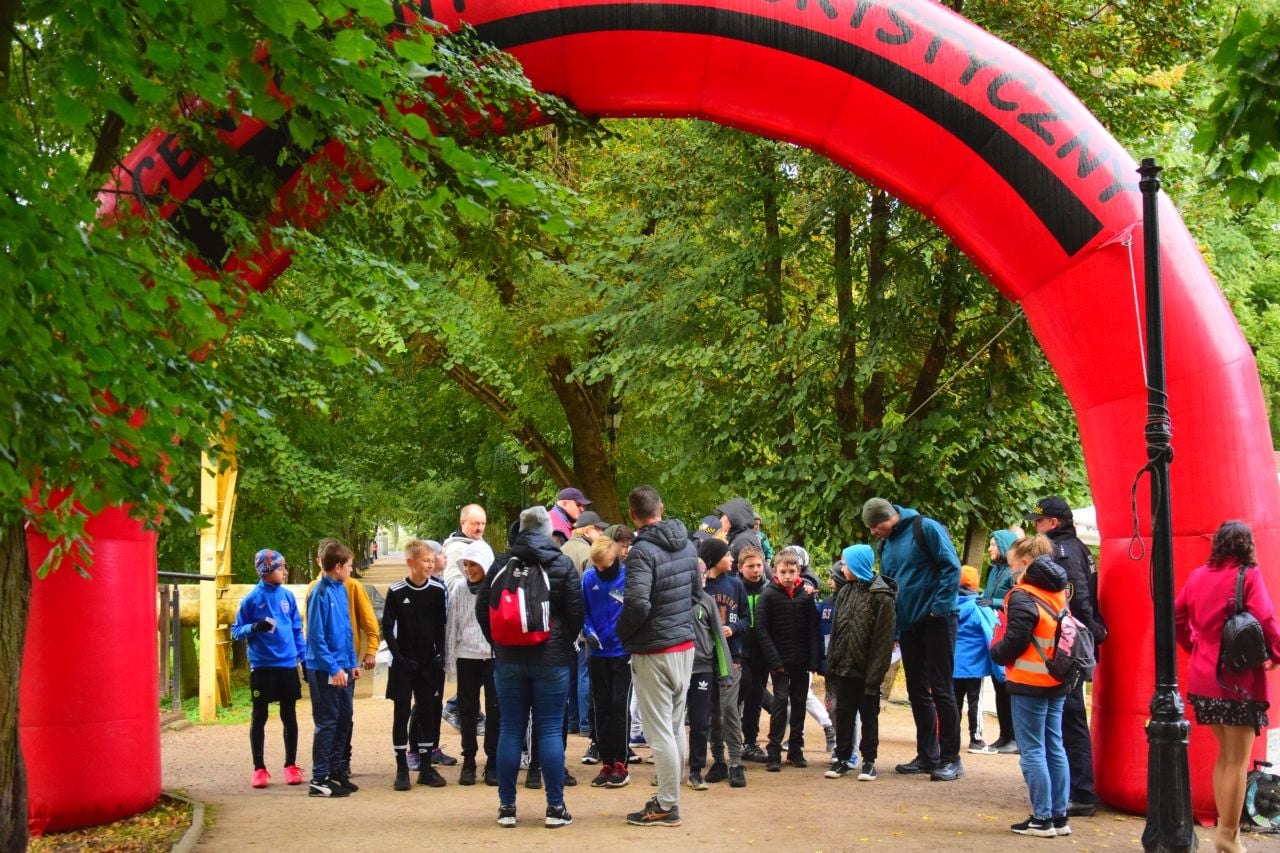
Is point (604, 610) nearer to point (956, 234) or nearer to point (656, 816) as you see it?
point (656, 816)

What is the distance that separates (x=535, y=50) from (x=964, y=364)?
7.70m

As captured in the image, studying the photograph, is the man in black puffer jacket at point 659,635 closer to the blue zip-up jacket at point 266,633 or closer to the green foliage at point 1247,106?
the blue zip-up jacket at point 266,633

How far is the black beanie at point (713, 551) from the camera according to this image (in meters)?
10.2

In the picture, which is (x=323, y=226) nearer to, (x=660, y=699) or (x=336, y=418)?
(x=660, y=699)

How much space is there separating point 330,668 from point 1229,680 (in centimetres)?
564

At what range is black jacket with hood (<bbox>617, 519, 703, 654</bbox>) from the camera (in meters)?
8.07

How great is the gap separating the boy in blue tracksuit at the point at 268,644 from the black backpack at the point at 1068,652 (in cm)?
509

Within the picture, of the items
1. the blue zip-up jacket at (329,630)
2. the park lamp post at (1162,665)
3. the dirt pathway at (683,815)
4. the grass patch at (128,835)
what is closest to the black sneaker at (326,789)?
the dirt pathway at (683,815)

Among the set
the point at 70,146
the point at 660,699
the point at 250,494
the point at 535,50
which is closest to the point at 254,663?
the point at 660,699

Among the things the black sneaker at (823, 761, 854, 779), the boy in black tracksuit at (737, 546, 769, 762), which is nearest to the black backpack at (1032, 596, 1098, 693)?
the black sneaker at (823, 761, 854, 779)

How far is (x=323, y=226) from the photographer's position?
7809mm

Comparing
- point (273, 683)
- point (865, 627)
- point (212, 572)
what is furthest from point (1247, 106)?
point (212, 572)

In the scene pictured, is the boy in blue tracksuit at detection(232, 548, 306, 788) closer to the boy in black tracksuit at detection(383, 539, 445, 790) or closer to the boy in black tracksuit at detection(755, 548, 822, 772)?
the boy in black tracksuit at detection(383, 539, 445, 790)

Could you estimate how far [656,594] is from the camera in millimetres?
8180
